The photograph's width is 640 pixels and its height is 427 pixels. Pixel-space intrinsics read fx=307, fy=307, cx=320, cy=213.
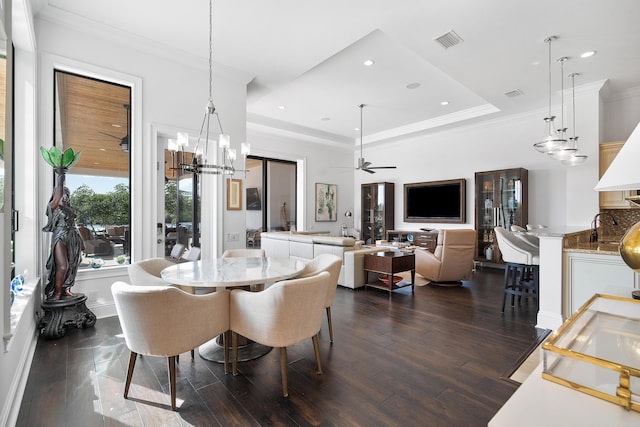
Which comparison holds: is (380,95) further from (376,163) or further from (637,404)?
(637,404)

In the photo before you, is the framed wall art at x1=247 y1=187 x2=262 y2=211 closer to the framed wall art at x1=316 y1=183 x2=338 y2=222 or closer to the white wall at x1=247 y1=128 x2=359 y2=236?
the white wall at x1=247 y1=128 x2=359 y2=236

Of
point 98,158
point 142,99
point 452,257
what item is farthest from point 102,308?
point 452,257

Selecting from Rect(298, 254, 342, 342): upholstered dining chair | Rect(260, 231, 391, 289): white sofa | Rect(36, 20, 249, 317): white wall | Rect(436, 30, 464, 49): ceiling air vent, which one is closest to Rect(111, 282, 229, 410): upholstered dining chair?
Rect(298, 254, 342, 342): upholstered dining chair

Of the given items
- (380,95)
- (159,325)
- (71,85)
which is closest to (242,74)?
(71,85)

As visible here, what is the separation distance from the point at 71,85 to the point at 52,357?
2835mm

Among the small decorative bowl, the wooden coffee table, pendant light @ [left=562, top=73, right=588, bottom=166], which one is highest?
pendant light @ [left=562, top=73, right=588, bottom=166]

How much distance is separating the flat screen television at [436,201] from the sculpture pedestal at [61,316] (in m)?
6.75

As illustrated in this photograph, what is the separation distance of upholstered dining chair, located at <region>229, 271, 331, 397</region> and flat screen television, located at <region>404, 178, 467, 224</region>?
5715 mm

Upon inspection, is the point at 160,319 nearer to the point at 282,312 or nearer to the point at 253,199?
the point at 282,312

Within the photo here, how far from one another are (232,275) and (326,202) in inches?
257

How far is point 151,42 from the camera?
371 centimetres

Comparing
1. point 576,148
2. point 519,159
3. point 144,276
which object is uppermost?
point 519,159

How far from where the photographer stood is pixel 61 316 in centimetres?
295

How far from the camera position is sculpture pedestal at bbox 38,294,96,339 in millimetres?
2875
